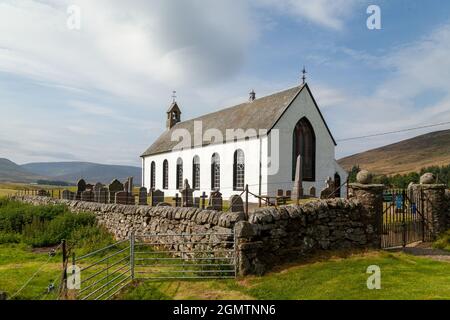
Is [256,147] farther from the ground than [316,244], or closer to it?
farther from the ground

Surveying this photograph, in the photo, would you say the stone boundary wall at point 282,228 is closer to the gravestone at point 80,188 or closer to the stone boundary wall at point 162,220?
the stone boundary wall at point 162,220

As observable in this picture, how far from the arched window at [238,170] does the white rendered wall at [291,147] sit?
317 centimetres

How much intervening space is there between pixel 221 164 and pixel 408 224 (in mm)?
19258

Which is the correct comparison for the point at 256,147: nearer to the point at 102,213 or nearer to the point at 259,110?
the point at 259,110

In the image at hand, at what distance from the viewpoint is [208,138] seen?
34375mm

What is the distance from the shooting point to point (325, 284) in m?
8.59

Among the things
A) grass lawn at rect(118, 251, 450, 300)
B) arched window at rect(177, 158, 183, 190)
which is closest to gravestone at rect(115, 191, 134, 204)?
grass lawn at rect(118, 251, 450, 300)

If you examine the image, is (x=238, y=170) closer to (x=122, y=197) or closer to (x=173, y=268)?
(x=122, y=197)

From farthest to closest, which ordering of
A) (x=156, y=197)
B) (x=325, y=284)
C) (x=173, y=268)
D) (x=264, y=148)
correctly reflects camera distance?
(x=264, y=148) → (x=156, y=197) → (x=173, y=268) → (x=325, y=284)

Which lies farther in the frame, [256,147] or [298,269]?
[256,147]

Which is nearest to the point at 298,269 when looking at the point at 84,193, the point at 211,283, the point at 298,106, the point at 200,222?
the point at 211,283

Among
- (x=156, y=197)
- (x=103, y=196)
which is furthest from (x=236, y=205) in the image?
(x=103, y=196)
